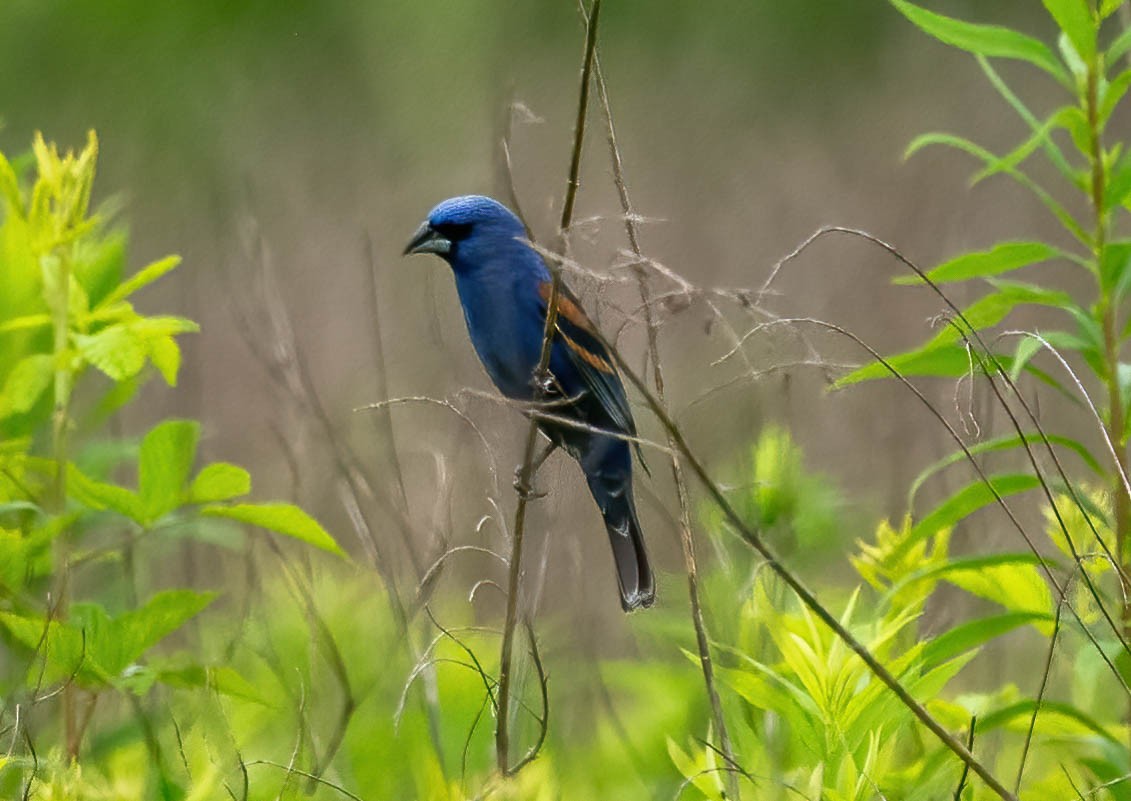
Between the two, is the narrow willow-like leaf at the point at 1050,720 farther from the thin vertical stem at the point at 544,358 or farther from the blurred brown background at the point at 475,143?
the blurred brown background at the point at 475,143

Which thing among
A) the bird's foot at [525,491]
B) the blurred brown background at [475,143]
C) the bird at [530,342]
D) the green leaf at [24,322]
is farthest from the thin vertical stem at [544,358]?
the blurred brown background at [475,143]

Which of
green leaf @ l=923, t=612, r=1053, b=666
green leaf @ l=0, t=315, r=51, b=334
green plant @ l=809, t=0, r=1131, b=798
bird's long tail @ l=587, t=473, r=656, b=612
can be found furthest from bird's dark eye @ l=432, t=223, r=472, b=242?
green leaf @ l=923, t=612, r=1053, b=666

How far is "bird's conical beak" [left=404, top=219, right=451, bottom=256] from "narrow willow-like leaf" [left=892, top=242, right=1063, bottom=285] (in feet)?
2.61

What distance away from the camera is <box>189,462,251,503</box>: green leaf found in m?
1.18

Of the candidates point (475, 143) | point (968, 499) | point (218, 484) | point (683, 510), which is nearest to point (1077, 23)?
point (968, 499)

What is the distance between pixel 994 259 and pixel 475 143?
6.25 feet

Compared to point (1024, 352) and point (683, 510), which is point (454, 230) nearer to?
point (683, 510)

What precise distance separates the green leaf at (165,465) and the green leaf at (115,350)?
0.08m

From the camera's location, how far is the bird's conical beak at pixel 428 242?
181cm

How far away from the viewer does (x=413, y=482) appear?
7.23 feet

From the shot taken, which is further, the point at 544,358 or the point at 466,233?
the point at 466,233

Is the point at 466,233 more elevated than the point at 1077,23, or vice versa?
the point at 1077,23

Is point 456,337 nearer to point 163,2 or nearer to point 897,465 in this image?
point 897,465

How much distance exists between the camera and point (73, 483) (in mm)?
1194
